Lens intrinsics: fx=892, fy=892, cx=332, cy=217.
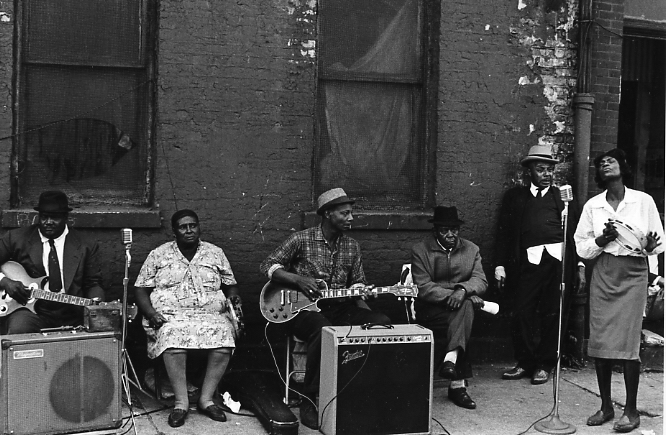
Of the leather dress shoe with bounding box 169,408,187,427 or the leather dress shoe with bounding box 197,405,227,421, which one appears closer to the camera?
the leather dress shoe with bounding box 169,408,187,427

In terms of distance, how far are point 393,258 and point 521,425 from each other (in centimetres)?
210

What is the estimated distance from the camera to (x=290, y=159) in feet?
25.9

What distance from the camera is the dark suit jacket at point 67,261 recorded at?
261 inches

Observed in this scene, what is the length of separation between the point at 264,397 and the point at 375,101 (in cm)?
310

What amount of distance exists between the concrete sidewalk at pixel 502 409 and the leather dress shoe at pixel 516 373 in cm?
7

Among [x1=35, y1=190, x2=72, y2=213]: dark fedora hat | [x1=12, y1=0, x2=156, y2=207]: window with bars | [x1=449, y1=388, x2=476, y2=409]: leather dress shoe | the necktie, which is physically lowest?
[x1=449, y1=388, x2=476, y2=409]: leather dress shoe

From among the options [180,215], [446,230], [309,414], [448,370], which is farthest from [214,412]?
[446,230]

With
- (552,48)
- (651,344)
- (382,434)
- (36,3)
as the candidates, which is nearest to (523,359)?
(651,344)

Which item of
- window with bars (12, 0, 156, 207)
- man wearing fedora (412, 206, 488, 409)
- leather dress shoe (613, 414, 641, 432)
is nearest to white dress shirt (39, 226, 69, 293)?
window with bars (12, 0, 156, 207)

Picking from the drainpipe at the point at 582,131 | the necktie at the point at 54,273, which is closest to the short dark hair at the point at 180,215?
the necktie at the point at 54,273

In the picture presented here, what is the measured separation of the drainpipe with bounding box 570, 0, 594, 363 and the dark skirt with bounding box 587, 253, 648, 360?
173cm

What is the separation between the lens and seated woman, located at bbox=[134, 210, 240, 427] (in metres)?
6.53

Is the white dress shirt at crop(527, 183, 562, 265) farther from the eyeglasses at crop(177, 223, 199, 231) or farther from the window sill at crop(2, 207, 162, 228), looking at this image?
the window sill at crop(2, 207, 162, 228)

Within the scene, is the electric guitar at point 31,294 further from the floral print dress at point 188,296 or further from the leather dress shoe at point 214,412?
the leather dress shoe at point 214,412
